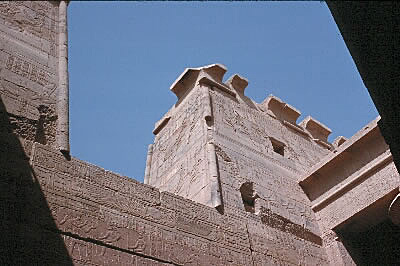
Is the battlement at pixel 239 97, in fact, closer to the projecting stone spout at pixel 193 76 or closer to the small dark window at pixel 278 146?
the projecting stone spout at pixel 193 76

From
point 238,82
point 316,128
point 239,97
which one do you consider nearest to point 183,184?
point 239,97

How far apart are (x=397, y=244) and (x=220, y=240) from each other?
11.7ft

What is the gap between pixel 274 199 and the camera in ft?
20.9

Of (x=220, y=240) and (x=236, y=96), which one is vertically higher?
(x=236, y=96)

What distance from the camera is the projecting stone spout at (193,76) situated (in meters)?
8.23

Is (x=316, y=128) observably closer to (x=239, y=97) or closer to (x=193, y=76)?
(x=239, y=97)

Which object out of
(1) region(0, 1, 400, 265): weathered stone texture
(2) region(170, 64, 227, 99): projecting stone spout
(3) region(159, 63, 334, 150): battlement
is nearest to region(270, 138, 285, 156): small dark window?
(1) region(0, 1, 400, 265): weathered stone texture

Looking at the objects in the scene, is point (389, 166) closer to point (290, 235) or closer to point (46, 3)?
point (290, 235)

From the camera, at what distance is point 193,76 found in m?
8.30

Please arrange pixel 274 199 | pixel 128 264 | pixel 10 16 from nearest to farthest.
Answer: pixel 128 264
pixel 10 16
pixel 274 199

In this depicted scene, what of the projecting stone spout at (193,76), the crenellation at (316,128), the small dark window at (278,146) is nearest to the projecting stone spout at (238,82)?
the projecting stone spout at (193,76)

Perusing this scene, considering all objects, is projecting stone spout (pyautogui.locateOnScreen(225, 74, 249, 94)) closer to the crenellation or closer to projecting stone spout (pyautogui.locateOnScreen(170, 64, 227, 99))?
projecting stone spout (pyautogui.locateOnScreen(170, 64, 227, 99))

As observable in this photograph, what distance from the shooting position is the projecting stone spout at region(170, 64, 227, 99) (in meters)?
8.23

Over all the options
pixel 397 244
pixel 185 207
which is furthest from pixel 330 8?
pixel 397 244
